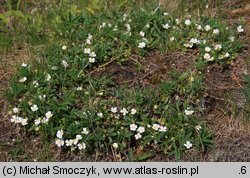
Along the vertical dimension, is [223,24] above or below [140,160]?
above

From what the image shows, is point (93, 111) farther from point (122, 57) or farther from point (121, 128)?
point (122, 57)

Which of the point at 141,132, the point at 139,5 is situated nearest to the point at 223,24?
the point at 139,5

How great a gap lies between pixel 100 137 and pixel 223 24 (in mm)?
1447

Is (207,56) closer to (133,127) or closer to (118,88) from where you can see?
(118,88)

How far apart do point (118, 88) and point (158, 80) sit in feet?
0.98

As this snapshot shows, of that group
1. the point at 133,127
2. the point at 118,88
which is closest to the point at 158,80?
the point at 118,88

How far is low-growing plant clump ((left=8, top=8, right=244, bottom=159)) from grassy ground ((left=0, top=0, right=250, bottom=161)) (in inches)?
2.5

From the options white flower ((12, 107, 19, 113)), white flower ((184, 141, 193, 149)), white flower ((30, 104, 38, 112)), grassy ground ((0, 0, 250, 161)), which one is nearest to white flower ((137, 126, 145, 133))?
grassy ground ((0, 0, 250, 161))

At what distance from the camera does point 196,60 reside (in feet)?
12.3

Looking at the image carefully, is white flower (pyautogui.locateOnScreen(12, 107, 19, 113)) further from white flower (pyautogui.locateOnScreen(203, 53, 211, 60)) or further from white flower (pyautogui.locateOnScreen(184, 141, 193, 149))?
white flower (pyautogui.locateOnScreen(203, 53, 211, 60))

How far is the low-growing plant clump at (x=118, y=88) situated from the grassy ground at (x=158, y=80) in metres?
0.06

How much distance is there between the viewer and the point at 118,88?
3590 millimetres

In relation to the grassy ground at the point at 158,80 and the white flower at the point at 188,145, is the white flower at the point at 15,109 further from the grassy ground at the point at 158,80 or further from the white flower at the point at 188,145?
the white flower at the point at 188,145

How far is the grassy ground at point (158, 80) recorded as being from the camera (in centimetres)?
329
